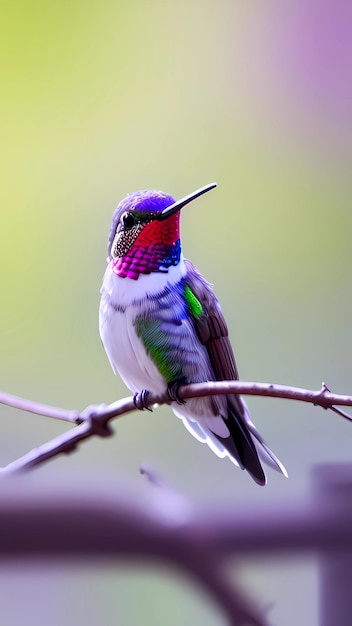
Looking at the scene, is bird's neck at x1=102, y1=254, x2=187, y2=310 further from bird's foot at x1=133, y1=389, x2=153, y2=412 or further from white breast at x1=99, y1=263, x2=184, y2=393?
bird's foot at x1=133, y1=389, x2=153, y2=412

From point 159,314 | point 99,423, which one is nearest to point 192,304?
point 159,314

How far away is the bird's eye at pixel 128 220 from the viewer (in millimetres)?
716

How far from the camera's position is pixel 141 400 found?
29.5 inches

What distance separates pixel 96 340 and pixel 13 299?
176 millimetres

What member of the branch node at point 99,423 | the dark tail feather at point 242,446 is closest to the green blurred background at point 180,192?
the dark tail feather at point 242,446

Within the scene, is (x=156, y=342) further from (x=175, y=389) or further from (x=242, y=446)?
(x=242, y=446)

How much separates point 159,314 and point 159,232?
0.09m

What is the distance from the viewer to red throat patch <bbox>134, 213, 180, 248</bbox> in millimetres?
711

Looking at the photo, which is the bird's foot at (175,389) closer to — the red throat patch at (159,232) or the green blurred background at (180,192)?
the red throat patch at (159,232)

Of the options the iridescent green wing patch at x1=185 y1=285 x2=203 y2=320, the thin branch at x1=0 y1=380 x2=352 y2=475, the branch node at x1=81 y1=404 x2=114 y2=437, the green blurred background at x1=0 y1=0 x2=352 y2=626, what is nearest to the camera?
the thin branch at x1=0 y1=380 x2=352 y2=475

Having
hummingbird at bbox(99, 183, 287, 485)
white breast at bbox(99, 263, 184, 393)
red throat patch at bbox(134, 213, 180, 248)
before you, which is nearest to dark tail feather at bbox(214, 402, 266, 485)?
hummingbird at bbox(99, 183, 287, 485)

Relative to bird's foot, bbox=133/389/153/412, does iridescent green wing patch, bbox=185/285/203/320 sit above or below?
above
